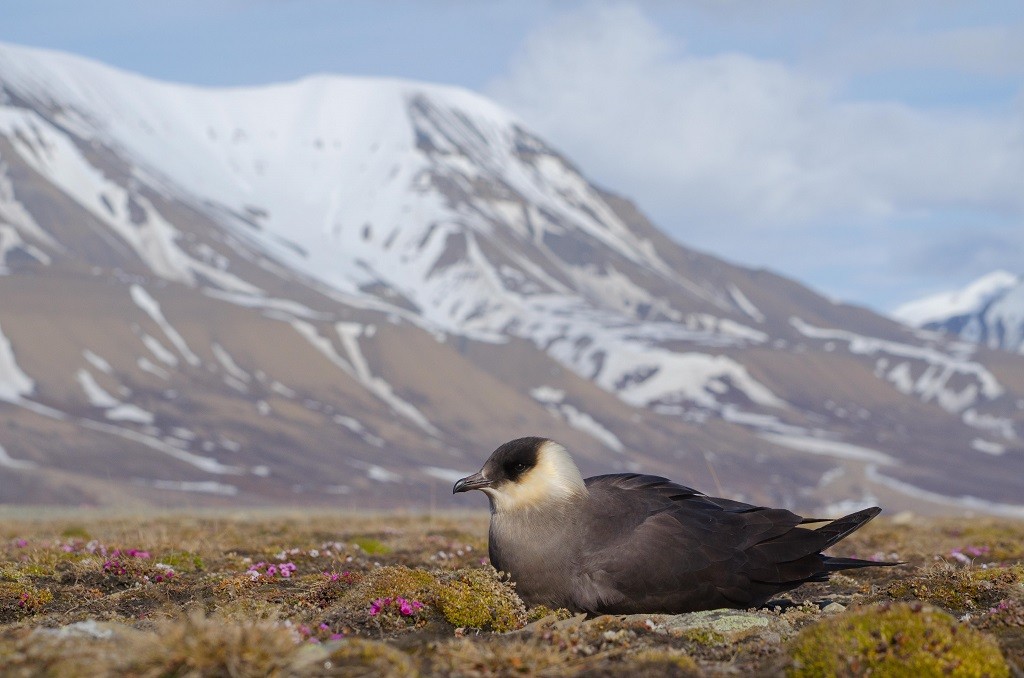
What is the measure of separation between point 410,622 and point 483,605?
28.5 inches

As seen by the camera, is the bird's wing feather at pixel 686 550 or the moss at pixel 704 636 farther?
the bird's wing feather at pixel 686 550

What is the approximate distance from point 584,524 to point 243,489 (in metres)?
193

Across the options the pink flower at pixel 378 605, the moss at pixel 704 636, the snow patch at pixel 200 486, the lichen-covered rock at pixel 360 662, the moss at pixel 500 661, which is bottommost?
the snow patch at pixel 200 486

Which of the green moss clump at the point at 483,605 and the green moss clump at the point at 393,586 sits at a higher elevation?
the green moss clump at the point at 483,605

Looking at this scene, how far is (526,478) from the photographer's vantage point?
1012cm

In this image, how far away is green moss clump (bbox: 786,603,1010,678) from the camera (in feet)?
23.8

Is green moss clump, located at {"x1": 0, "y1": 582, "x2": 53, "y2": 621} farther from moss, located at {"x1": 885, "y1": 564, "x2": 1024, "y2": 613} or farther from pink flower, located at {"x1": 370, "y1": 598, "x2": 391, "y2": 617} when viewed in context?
moss, located at {"x1": 885, "y1": 564, "x2": 1024, "y2": 613}

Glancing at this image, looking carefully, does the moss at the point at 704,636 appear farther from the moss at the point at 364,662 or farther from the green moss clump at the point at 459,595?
the moss at the point at 364,662

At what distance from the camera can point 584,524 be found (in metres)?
10.1

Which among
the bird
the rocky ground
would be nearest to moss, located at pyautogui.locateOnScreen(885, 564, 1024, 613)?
the rocky ground

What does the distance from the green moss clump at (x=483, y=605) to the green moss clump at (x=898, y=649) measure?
2.94 metres

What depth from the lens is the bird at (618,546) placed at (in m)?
9.95

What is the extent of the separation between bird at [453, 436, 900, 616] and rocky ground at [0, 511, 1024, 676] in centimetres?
27

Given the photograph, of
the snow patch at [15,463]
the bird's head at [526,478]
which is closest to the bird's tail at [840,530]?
the bird's head at [526,478]
